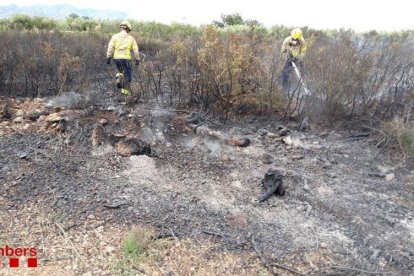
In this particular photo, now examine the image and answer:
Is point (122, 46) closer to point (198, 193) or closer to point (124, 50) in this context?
point (124, 50)

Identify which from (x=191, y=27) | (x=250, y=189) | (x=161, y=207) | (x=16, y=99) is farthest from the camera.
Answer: (x=191, y=27)

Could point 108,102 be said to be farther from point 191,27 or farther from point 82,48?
point 191,27

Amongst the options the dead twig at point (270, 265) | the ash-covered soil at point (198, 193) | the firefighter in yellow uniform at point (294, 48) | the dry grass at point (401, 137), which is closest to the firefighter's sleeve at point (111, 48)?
the ash-covered soil at point (198, 193)

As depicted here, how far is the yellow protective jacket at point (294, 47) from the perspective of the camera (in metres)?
7.36

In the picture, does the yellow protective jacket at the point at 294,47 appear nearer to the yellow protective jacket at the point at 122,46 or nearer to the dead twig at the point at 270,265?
the yellow protective jacket at the point at 122,46

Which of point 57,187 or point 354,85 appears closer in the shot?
point 57,187

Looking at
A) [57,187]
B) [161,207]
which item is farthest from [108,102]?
[161,207]

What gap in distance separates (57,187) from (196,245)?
174 cm

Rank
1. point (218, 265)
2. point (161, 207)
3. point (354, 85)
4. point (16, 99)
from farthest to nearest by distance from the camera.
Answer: point (16, 99) < point (354, 85) < point (161, 207) < point (218, 265)

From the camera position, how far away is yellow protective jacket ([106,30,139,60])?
6.99 meters

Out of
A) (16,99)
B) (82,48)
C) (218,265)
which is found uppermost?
(82,48)

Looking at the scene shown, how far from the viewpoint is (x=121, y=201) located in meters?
3.94

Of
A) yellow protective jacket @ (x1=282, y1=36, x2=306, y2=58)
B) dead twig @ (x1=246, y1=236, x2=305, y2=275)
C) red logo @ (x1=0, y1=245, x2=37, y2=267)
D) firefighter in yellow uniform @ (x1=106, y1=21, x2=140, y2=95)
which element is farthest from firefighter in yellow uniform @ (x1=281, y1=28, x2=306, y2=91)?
red logo @ (x1=0, y1=245, x2=37, y2=267)

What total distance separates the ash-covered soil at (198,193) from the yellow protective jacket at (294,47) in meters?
2.00
